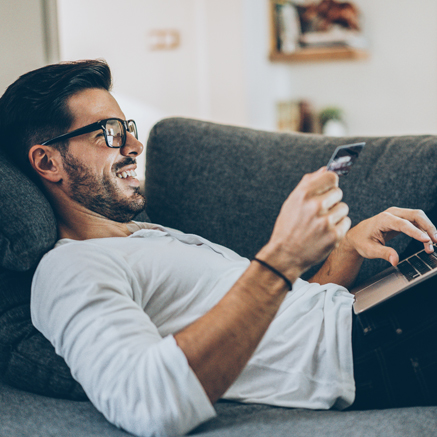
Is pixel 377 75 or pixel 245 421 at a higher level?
pixel 377 75

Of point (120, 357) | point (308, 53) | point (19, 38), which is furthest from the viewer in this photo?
point (308, 53)

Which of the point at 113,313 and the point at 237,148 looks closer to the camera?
the point at 113,313

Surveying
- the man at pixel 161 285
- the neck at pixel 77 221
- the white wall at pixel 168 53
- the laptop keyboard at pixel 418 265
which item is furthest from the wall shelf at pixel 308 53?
the neck at pixel 77 221

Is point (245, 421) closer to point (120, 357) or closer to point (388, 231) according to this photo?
point (120, 357)

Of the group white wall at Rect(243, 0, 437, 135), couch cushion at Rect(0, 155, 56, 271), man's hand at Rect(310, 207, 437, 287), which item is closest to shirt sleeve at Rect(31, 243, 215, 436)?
couch cushion at Rect(0, 155, 56, 271)

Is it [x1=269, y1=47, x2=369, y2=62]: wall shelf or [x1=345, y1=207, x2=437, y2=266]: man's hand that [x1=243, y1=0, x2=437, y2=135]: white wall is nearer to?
A: [x1=269, y1=47, x2=369, y2=62]: wall shelf

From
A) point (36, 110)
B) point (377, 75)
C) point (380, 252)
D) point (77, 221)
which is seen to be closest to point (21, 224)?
point (77, 221)

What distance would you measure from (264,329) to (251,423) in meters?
0.16

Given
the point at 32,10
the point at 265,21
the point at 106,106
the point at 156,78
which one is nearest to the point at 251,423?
the point at 106,106

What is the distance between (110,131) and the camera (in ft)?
3.15

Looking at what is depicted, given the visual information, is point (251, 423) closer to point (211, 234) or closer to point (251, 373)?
point (251, 373)

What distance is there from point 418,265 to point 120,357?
59cm

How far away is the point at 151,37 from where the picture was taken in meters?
2.96

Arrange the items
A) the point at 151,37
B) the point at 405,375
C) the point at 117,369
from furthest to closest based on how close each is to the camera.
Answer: the point at 151,37 → the point at 405,375 → the point at 117,369
